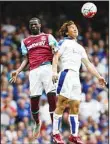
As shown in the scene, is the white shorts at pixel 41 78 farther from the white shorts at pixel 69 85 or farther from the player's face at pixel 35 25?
the player's face at pixel 35 25

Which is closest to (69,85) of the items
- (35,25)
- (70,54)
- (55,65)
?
(55,65)

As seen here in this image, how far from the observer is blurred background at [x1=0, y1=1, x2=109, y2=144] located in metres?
20.6

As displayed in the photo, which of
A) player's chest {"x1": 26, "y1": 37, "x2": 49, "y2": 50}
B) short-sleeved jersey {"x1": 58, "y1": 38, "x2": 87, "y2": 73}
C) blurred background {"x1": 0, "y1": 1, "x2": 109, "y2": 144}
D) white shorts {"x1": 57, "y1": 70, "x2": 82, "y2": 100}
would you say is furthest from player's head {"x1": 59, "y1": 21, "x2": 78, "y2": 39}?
blurred background {"x1": 0, "y1": 1, "x2": 109, "y2": 144}

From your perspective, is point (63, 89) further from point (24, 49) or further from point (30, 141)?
point (30, 141)

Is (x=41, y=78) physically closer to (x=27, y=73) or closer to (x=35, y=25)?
(x=35, y=25)

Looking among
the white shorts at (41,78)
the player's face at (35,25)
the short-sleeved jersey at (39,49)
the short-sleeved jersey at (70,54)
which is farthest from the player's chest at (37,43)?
the white shorts at (41,78)

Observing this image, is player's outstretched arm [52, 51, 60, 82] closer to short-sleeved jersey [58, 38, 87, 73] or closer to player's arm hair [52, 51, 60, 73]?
player's arm hair [52, 51, 60, 73]

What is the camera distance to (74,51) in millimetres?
13766

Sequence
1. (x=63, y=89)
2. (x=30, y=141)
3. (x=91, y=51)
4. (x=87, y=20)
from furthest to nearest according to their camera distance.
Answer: (x=87, y=20), (x=91, y=51), (x=30, y=141), (x=63, y=89)

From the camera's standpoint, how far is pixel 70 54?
13719 mm

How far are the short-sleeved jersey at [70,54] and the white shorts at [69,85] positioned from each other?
0.12 metres

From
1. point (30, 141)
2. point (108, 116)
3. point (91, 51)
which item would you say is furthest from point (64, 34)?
point (91, 51)

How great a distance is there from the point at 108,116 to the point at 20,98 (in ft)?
9.51

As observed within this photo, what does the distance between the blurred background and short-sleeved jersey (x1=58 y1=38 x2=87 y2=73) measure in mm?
6364
